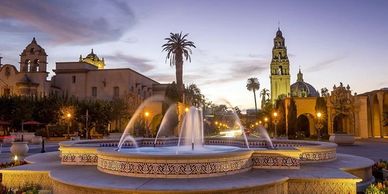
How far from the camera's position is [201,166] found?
769 centimetres

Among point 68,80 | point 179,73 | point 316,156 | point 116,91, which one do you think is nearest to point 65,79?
point 68,80

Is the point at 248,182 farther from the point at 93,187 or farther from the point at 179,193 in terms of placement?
the point at 93,187

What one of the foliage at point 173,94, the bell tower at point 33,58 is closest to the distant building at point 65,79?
the bell tower at point 33,58

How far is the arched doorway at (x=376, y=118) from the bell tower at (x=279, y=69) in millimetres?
52745

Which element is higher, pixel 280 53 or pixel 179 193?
pixel 280 53

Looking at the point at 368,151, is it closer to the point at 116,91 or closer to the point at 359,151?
the point at 359,151

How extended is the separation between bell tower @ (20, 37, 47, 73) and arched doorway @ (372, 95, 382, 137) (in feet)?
148

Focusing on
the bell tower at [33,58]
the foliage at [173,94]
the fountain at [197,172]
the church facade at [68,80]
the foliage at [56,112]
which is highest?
the bell tower at [33,58]

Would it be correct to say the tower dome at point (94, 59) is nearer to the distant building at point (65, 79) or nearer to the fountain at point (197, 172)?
the distant building at point (65, 79)

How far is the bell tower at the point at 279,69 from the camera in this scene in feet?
307

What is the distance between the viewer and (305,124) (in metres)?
45.4

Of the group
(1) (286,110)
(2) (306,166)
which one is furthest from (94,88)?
(2) (306,166)

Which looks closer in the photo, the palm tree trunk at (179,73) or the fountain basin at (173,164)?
the fountain basin at (173,164)

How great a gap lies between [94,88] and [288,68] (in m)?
61.3
